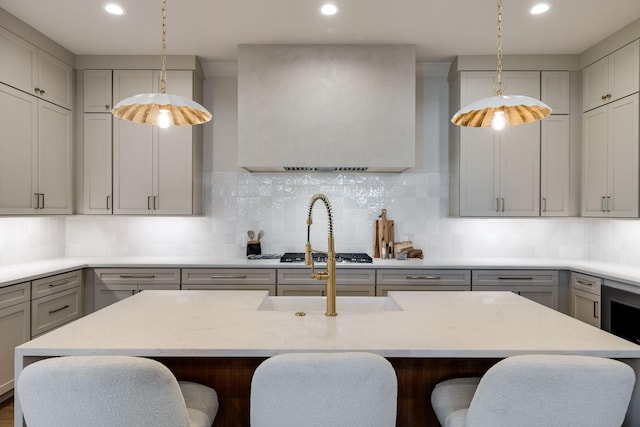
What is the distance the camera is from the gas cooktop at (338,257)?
3.52 m

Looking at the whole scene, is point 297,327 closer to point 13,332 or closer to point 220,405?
point 220,405

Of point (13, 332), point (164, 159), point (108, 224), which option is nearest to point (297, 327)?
point (13, 332)

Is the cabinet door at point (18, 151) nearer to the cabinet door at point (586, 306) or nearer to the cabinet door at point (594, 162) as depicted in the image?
the cabinet door at point (586, 306)

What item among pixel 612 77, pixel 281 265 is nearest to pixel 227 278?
pixel 281 265

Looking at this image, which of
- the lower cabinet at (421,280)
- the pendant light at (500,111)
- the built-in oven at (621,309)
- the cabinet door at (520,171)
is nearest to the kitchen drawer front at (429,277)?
the lower cabinet at (421,280)

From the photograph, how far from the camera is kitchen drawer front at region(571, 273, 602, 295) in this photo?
10.1 feet

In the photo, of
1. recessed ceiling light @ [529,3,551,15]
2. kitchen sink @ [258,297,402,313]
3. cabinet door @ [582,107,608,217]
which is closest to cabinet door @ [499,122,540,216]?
cabinet door @ [582,107,608,217]

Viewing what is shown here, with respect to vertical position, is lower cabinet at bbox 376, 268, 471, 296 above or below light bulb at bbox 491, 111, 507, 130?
below

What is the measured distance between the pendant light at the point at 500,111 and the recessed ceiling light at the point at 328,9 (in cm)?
138

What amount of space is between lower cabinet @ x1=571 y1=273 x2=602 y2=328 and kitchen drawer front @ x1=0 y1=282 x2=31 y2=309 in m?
4.21

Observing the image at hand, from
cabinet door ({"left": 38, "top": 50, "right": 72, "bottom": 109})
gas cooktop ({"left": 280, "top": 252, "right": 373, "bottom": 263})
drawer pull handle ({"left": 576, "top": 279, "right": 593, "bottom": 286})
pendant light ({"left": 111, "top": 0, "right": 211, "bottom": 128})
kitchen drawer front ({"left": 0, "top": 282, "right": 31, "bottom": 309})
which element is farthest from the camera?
gas cooktop ({"left": 280, "top": 252, "right": 373, "bottom": 263})

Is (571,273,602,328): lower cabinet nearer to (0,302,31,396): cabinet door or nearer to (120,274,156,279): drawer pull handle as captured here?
(120,274,156,279): drawer pull handle

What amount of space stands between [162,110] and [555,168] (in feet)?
11.2

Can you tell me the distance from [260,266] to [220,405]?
187 centimetres
